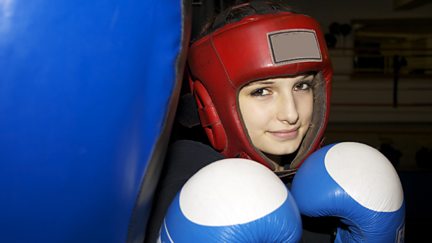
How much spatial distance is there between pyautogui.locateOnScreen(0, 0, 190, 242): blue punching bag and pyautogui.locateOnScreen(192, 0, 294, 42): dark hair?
51 centimetres

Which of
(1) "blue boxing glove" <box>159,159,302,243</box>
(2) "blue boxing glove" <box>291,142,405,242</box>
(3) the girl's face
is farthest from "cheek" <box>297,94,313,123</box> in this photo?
(1) "blue boxing glove" <box>159,159,302,243</box>

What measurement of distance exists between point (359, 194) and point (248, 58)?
0.37 meters

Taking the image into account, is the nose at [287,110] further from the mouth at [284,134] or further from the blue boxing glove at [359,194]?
the blue boxing glove at [359,194]

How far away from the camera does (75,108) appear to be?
→ 0.48 meters

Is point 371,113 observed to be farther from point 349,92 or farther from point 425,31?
point 425,31

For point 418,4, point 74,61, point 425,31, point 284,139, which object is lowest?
A: point 425,31

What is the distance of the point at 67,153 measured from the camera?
0.49 metres

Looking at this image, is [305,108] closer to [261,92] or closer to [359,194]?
[261,92]

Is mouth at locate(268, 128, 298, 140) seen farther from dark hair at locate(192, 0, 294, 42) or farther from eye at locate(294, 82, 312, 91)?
dark hair at locate(192, 0, 294, 42)

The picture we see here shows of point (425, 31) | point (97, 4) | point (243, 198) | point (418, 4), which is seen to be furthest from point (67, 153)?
point (425, 31)

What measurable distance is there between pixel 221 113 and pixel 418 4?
21.2 ft

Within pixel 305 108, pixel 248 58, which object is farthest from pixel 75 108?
pixel 305 108

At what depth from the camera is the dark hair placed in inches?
41.6

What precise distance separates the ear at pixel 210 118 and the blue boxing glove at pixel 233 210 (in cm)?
34
